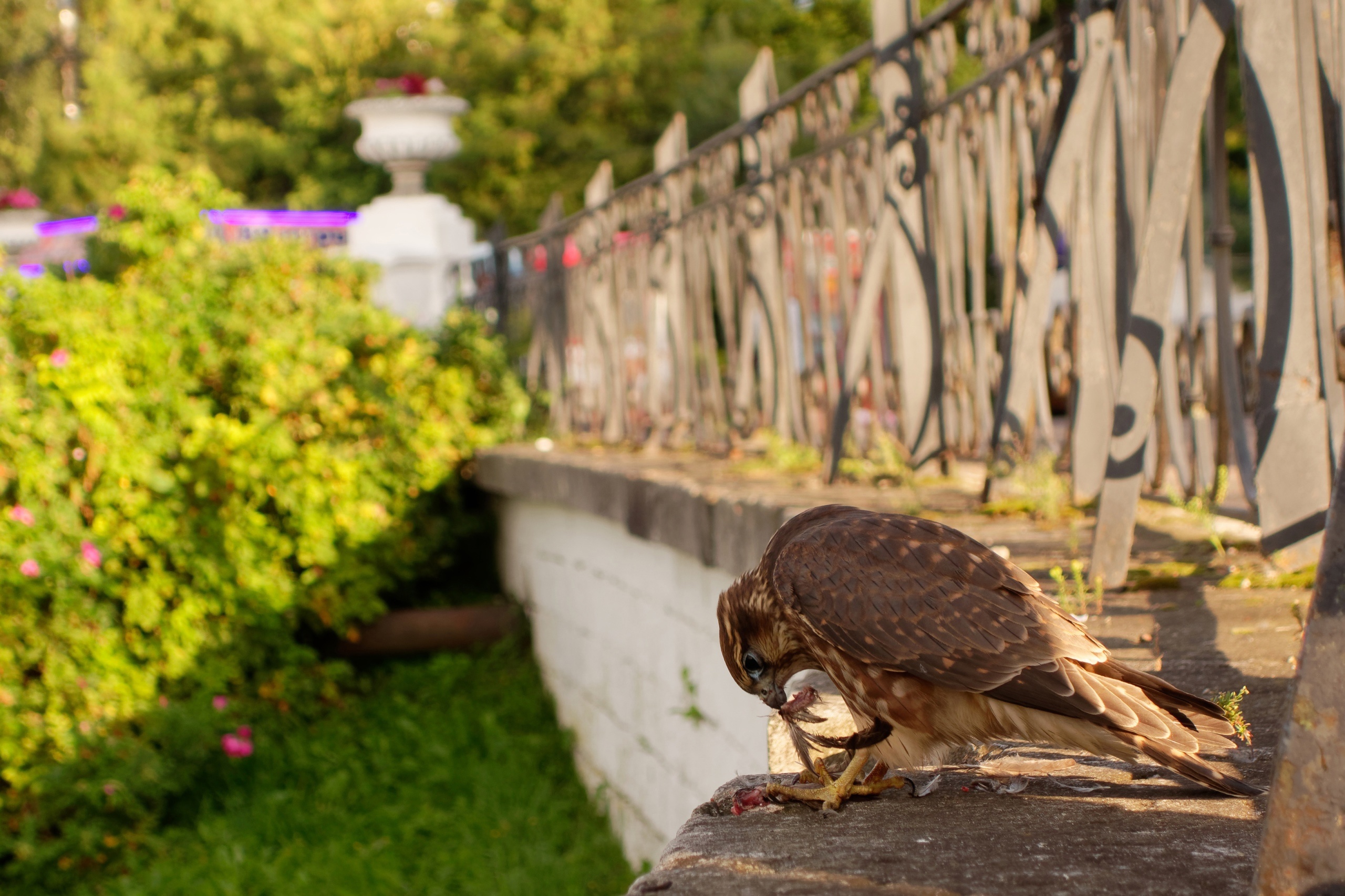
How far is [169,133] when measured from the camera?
24344 millimetres

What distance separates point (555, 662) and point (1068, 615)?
198 inches

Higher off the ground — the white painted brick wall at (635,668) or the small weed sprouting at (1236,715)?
the small weed sprouting at (1236,715)

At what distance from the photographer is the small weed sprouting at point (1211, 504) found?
3021 millimetres

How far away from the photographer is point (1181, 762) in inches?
64.6

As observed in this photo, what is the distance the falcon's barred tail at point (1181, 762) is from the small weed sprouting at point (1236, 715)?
3.2 inches

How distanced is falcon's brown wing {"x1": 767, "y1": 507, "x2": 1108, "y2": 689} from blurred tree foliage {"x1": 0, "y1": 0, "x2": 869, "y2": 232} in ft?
59.6

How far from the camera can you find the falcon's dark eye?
80.7 inches

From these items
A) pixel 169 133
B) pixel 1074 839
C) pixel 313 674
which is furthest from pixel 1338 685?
pixel 169 133

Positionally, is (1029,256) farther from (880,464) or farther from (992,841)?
(992,841)

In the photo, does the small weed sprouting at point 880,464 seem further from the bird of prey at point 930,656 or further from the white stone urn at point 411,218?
the white stone urn at point 411,218

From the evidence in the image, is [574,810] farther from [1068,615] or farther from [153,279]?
[1068,615]

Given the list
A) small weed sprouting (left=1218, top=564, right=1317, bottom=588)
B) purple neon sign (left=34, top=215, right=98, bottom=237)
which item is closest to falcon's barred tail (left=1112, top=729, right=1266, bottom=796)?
small weed sprouting (left=1218, top=564, right=1317, bottom=588)

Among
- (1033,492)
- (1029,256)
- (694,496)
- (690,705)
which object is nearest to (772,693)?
(1033,492)

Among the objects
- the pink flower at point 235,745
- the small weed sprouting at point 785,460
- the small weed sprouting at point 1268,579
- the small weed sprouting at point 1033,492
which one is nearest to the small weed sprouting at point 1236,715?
the small weed sprouting at point 1268,579
